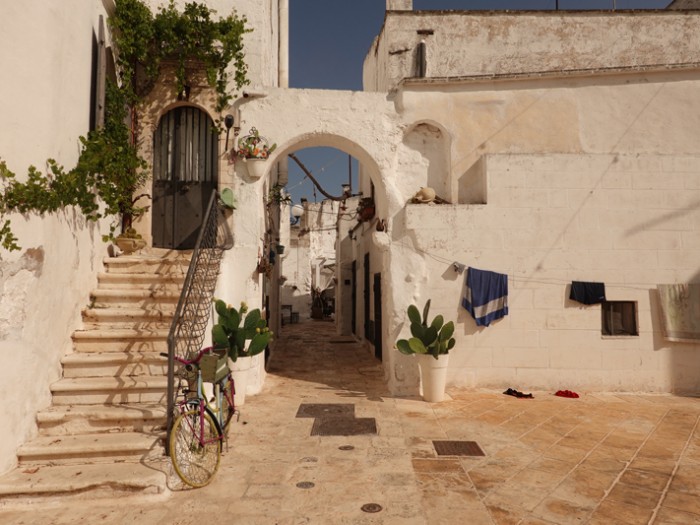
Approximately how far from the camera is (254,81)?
25.6 ft

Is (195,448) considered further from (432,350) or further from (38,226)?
(432,350)

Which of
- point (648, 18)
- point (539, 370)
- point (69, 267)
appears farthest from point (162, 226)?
point (648, 18)

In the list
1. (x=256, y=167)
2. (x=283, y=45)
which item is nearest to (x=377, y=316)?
(x=256, y=167)

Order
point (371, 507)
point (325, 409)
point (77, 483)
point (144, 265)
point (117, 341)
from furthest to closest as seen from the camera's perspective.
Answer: point (144, 265) < point (325, 409) < point (117, 341) < point (77, 483) < point (371, 507)

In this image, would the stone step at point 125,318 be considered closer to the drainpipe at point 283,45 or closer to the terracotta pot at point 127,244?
the terracotta pot at point 127,244

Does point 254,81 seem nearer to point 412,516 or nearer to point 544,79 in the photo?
point 544,79

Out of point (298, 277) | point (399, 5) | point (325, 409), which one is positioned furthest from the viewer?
point (298, 277)

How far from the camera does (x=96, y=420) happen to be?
4.57m

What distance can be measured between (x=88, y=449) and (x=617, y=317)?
7.83 meters

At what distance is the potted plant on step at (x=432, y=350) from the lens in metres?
6.88

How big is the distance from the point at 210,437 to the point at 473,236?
5.18 m

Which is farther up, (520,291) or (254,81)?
(254,81)

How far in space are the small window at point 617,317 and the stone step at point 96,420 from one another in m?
6.96

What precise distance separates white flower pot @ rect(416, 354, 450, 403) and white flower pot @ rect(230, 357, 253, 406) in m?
2.68
